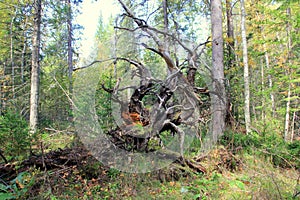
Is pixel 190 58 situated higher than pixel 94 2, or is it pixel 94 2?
pixel 94 2

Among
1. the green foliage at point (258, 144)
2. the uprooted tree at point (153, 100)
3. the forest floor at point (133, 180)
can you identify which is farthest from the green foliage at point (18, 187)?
the green foliage at point (258, 144)

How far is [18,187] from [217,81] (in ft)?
14.5

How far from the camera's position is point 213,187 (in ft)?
10.3

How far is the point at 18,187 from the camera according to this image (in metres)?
2.84

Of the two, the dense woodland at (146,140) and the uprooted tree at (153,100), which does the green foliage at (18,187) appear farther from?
the uprooted tree at (153,100)

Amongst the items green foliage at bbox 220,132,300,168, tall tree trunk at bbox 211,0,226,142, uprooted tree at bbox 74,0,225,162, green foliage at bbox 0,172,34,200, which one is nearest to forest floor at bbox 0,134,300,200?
green foliage at bbox 0,172,34,200

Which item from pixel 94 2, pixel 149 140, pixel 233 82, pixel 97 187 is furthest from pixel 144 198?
pixel 94 2

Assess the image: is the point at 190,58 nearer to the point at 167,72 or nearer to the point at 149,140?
the point at 167,72

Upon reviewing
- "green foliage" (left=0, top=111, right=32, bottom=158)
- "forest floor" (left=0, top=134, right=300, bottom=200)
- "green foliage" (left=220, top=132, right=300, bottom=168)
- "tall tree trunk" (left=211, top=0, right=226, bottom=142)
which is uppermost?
"tall tree trunk" (left=211, top=0, right=226, bottom=142)

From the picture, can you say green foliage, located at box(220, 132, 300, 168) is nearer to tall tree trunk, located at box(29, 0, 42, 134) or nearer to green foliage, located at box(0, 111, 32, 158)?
green foliage, located at box(0, 111, 32, 158)

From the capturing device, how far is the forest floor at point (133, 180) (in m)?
2.73

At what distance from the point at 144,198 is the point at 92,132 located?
1731 millimetres

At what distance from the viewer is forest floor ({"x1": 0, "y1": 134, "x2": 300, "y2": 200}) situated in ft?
Answer: 8.95

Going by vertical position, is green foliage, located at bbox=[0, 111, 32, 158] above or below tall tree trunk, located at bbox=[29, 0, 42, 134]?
below
